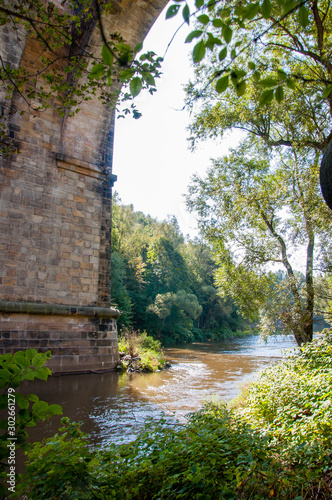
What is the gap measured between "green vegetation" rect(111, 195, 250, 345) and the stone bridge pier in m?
12.1

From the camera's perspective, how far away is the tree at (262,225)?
7676 millimetres

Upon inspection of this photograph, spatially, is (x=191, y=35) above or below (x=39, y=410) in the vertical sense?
above

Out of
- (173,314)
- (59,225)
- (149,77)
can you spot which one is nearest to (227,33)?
(149,77)

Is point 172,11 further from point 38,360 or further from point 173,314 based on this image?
point 173,314

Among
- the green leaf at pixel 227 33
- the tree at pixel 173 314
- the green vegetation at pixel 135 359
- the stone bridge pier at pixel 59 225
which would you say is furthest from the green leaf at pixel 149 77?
the tree at pixel 173 314

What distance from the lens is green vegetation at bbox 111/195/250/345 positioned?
25691mm

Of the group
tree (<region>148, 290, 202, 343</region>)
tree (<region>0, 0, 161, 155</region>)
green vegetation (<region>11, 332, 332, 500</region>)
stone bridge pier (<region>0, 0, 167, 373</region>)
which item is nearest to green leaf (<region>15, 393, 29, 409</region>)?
green vegetation (<region>11, 332, 332, 500</region>)

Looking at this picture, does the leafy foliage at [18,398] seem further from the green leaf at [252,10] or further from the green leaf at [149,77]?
the green leaf at [252,10]

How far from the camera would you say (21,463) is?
2.94 metres

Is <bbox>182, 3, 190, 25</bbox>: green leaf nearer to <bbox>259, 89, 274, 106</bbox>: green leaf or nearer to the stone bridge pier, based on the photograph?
<bbox>259, 89, 274, 106</bbox>: green leaf

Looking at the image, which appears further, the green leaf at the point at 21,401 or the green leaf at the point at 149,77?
the green leaf at the point at 149,77

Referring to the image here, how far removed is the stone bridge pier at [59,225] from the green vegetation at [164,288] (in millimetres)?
12098

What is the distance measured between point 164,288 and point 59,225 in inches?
993

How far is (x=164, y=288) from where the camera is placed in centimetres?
3206
